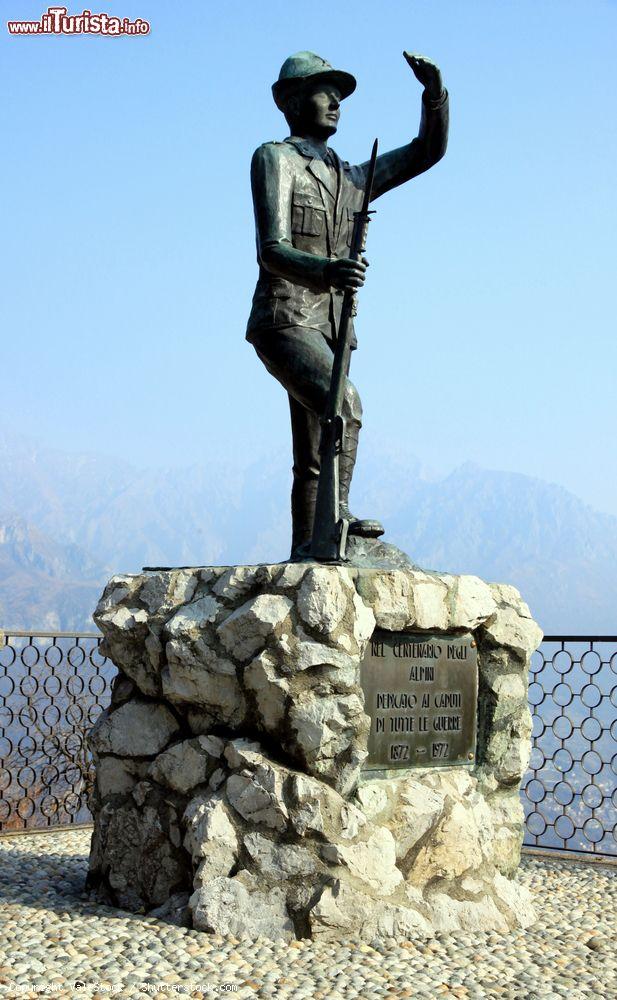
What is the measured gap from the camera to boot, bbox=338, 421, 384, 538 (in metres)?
4.64

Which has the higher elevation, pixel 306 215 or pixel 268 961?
pixel 306 215

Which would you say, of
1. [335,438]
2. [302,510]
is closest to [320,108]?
[335,438]

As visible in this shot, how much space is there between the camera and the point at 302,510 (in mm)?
4961

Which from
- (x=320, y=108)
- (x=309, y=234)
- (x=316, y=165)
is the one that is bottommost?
(x=309, y=234)

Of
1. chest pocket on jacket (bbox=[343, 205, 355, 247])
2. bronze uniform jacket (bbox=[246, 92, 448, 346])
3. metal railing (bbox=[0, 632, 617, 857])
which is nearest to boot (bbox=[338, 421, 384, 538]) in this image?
bronze uniform jacket (bbox=[246, 92, 448, 346])

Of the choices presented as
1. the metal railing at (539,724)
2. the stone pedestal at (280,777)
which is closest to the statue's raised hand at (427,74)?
the stone pedestal at (280,777)

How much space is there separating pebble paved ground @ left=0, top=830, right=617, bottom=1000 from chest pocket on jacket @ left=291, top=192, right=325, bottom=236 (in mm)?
2929

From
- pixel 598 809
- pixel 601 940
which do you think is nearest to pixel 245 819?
pixel 601 940

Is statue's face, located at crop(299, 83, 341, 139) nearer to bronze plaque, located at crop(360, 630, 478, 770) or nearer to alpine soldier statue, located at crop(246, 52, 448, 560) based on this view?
alpine soldier statue, located at crop(246, 52, 448, 560)

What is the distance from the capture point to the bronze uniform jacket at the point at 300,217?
4645mm

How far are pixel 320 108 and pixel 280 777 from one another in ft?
9.74

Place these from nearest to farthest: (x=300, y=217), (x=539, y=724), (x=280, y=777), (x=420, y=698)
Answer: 1. (x=280, y=777)
2. (x=420, y=698)
3. (x=300, y=217)
4. (x=539, y=724)

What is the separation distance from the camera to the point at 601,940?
4387mm

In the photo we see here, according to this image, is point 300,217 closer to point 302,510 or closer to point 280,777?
point 302,510
